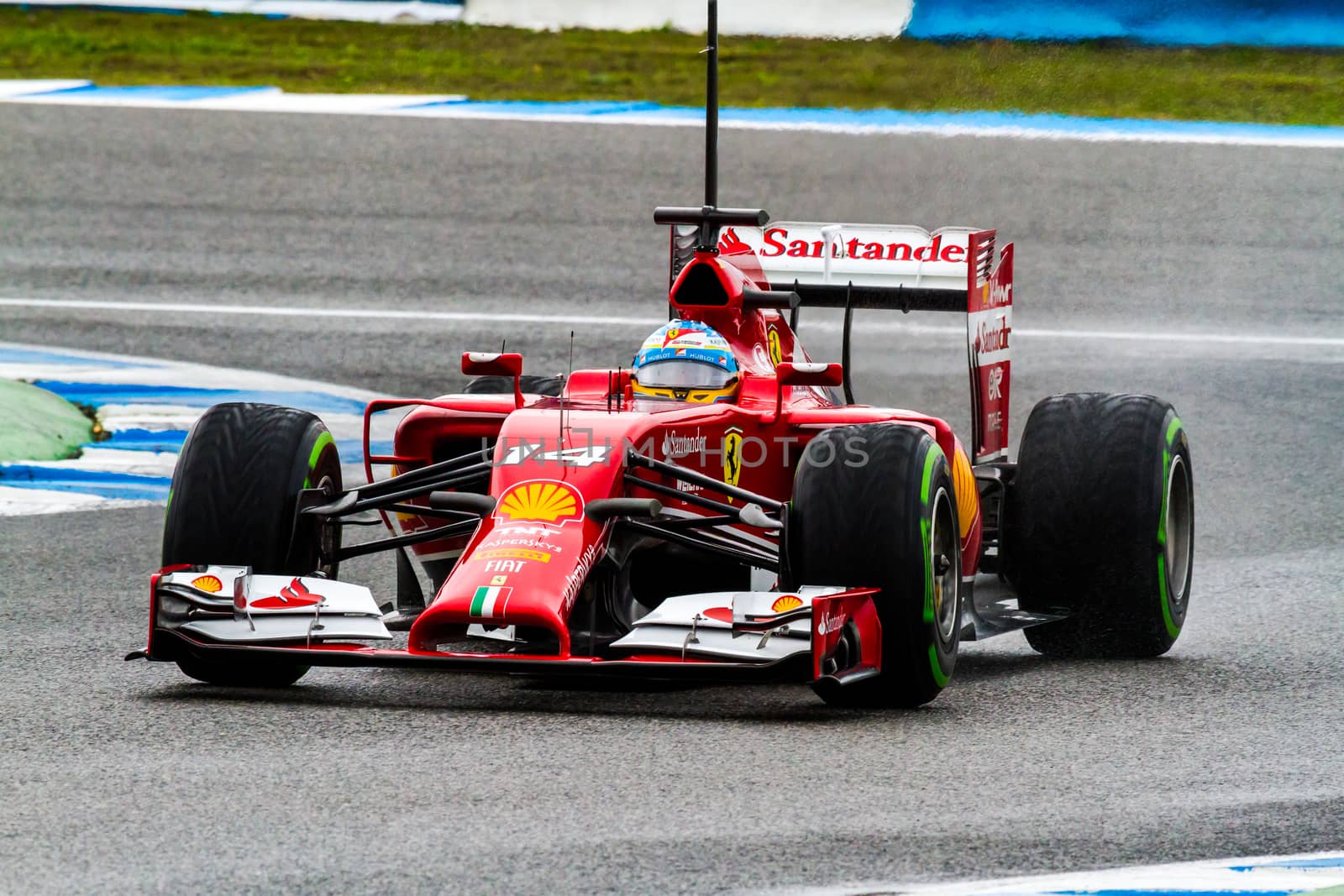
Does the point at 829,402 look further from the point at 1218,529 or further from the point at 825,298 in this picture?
the point at 1218,529

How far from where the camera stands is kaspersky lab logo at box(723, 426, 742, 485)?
697 cm

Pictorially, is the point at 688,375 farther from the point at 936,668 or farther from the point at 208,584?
the point at 208,584

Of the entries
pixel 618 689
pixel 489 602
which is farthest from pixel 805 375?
pixel 489 602

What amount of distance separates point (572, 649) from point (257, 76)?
1637 cm

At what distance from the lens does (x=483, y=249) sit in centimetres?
1755

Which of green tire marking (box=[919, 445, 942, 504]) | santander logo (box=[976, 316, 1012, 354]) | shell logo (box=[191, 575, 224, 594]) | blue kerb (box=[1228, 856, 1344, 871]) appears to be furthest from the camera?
santander logo (box=[976, 316, 1012, 354])

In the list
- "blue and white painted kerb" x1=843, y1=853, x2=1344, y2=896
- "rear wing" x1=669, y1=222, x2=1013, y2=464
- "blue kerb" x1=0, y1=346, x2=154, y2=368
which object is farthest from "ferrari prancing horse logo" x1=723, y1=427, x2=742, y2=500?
"blue kerb" x1=0, y1=346, x2=154, y2=368

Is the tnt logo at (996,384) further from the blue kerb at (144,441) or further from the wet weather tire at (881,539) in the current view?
the blue kerb at (144,441)

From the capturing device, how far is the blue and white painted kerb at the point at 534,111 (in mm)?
17578

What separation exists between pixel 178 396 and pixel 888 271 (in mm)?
4851

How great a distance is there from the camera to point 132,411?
11.4m

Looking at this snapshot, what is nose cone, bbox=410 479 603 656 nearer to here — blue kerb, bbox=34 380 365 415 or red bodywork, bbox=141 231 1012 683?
red bodywork, bbox=141 231 1012 683

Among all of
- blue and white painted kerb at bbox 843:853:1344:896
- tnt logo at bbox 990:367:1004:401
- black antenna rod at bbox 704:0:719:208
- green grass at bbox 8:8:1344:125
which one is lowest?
blue and white painted kerb at bbox 843:853:1344:896

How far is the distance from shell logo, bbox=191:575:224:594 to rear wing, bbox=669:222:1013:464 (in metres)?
2.65
